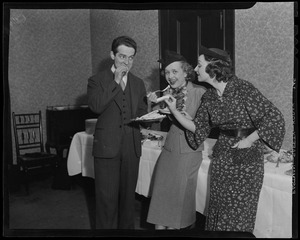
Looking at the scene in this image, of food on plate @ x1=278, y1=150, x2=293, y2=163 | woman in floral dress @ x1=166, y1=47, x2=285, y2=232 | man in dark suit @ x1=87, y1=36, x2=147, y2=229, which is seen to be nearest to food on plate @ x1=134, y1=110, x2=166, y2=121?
man in dark suit @ x1=87, y1=36, x2=147, y2=229

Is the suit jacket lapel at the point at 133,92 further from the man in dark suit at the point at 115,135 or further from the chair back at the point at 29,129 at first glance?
the chair back at the point at 29,129

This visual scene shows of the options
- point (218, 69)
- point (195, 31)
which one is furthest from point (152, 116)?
point (195, 31)

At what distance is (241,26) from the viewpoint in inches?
109

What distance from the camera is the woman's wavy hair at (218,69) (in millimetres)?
1863

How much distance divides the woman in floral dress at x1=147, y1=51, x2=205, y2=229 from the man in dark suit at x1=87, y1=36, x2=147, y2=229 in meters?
0.21

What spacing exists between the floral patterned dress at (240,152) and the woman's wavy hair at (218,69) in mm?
46

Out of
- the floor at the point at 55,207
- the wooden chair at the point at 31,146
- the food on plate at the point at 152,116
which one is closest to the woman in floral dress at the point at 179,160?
the food on plate at the point at 152,116

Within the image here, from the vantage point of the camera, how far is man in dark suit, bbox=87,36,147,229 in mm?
2115

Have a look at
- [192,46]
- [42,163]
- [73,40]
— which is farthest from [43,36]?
[192,46]

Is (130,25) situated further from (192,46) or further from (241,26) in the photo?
(241,26)

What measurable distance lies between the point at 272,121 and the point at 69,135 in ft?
10.2

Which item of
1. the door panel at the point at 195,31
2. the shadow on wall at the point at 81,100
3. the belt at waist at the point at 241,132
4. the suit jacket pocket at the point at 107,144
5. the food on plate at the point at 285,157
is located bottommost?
the food on plate at the point at 285,157

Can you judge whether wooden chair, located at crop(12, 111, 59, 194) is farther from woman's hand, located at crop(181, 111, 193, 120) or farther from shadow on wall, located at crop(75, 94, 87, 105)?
woman's hand, located at crop(181, 111, 193, 120)

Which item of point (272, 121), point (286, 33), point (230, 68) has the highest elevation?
point (286, 33)
